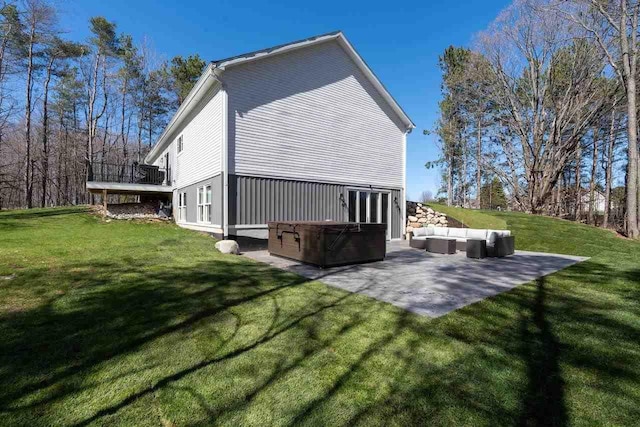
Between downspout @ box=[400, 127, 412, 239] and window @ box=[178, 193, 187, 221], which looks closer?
downspout @ box=[400, 127, 412, 239]

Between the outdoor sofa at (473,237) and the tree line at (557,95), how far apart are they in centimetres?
901

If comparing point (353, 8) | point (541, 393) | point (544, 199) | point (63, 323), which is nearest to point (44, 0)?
point (353, 8)

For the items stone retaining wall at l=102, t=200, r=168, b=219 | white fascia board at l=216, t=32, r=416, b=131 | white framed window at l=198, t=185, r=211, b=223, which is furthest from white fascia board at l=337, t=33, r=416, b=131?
stone retaining wall at l=102, t=200, r=168, b=219

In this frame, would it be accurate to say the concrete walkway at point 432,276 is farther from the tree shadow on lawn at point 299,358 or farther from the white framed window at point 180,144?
the white framed window at point 180,144

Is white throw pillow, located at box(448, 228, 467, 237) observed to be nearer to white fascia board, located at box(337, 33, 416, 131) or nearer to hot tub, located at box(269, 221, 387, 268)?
hot tub, located at box(269, 221, 387, 268)

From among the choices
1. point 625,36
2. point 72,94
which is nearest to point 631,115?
point 625,36

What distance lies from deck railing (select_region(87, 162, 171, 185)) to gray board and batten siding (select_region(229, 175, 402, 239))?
9.94 m

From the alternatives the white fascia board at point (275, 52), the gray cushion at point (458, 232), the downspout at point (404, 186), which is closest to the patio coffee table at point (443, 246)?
the gray cushion at point (458, 232)

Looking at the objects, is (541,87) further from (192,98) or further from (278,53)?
(192,98)

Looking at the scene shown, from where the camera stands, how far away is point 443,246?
9531 millimetres

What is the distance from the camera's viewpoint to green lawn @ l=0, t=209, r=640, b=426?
2193mm

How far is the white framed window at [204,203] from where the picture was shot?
37.3ft

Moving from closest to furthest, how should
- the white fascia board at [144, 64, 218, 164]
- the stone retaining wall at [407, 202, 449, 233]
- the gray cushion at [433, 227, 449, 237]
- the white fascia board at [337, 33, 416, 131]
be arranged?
the white fascia board at [144, 64, 218, 164] → the gray cushion at [433, 227, 449, 237] → the white fascia board at [337, 33, 416, 131] → the stone retaining wall at [407, 202, 449, 233]

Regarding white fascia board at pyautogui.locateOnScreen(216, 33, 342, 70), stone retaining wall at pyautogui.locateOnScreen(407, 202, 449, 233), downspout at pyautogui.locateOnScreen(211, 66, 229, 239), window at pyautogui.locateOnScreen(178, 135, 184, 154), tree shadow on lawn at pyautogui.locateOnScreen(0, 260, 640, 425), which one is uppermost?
white fascia board at pyautogui.locateOnScreen(216, 33, 342, 70)
